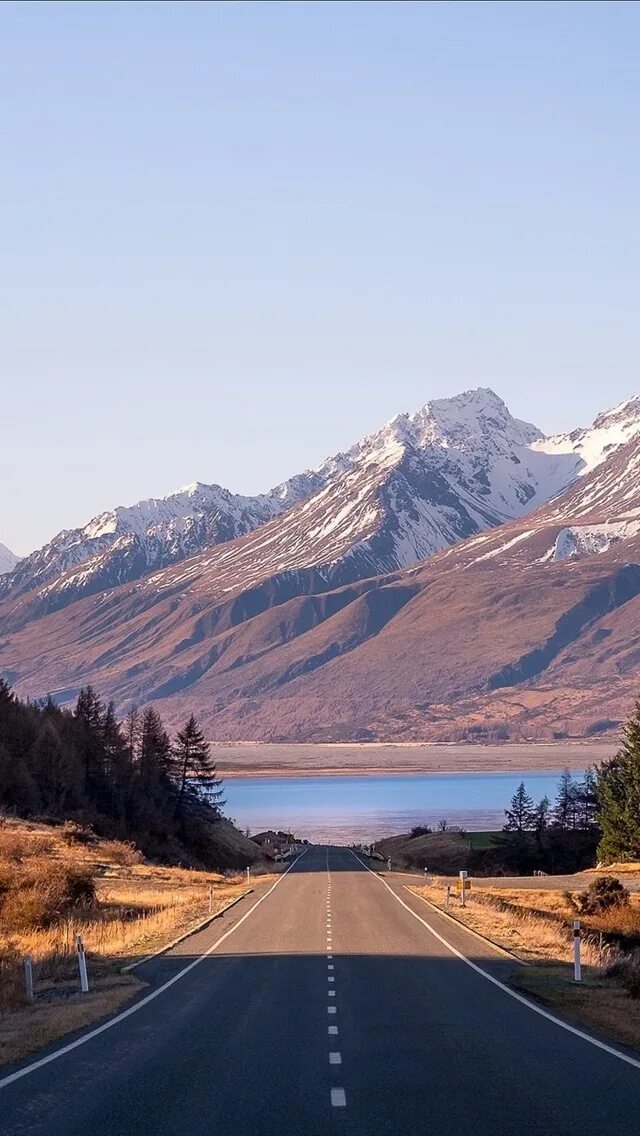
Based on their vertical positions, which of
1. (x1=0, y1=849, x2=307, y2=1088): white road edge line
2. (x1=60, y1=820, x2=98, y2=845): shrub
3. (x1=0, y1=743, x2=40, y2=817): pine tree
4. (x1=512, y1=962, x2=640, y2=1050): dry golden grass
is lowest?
(x1=512, y1=962, x2=640, y2=1050): dry golden grass

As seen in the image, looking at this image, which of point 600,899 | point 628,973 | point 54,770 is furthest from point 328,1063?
point 54,770

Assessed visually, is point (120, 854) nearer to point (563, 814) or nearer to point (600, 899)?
point (600, 899)

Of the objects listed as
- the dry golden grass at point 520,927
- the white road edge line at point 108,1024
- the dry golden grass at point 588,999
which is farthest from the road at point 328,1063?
the dry golden grass at point 520,927

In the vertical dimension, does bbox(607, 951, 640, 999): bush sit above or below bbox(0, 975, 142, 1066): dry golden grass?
below

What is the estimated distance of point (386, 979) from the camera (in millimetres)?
29750

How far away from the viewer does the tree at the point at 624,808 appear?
89000mm

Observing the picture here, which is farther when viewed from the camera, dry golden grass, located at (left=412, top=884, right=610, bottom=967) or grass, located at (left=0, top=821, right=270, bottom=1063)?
dry golden grass, located at (left=412, top=884, right=610, bottom=967)

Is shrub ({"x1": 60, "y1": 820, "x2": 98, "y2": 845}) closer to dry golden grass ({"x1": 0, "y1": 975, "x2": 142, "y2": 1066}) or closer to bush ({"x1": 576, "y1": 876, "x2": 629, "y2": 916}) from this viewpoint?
bush ({"x1": 576, "y1": 876, "x2": 629, "y2": 916})

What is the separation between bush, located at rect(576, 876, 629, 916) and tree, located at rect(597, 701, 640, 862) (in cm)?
2709

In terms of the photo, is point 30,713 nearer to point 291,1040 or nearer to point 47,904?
point 47,904

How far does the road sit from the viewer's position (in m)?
14.6

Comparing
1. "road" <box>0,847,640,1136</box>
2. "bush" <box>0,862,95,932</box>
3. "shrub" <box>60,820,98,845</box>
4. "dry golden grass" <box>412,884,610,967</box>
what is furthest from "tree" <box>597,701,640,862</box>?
"road" <box>0,847,640,1136</box>

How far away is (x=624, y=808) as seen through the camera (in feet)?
300

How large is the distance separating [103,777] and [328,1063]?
93.0 m
